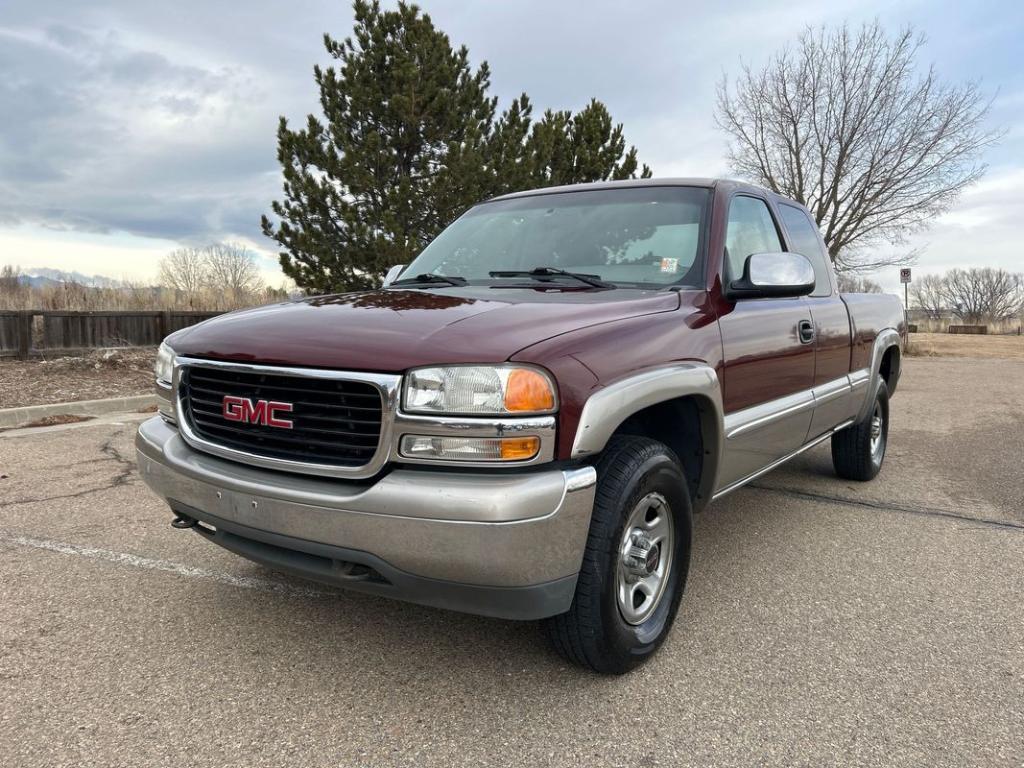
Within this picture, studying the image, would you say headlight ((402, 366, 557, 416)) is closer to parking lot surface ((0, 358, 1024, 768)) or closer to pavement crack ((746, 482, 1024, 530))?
parking lot surface ((0, 358, 1024, 768))

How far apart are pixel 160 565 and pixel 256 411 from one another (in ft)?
5.24

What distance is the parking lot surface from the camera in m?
2.18

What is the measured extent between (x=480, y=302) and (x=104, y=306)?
12.7m

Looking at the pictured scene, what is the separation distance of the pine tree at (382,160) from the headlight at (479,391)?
1139 centimetres

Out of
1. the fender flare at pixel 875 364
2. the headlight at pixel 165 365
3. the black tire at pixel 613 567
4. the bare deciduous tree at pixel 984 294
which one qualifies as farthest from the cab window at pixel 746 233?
the bare deciduous tree at pixel 984 294

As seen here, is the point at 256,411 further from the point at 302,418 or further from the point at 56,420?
the point at 56,420

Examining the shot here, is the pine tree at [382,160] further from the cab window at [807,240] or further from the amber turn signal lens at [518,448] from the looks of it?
the amber turn signal lens at [518,448]

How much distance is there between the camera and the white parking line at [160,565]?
10.7 ft

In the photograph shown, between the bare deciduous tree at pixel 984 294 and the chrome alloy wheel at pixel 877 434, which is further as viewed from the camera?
the bare deciduous tree at pixel 984 294

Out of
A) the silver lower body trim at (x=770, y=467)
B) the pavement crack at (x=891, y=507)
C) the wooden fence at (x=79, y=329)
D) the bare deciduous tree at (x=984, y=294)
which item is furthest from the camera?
the bare deciduous tree at (x=984, y=294)

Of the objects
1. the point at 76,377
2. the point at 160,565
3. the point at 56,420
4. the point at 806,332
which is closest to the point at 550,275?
the point at 806,332

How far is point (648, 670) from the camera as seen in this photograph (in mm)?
2643

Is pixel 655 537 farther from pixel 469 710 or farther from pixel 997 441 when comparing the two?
pixel 997 441

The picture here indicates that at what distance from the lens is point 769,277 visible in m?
3.15
